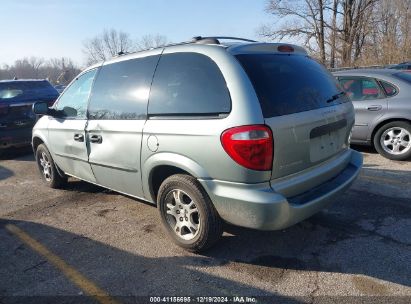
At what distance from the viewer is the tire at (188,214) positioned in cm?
320

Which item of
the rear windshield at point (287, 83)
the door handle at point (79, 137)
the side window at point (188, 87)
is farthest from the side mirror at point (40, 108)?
the rear windshield at point (287, 83)

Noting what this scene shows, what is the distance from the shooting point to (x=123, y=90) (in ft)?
13.0

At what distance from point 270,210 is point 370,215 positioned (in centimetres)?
182

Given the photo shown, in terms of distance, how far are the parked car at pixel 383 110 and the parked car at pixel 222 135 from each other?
8.78 ft

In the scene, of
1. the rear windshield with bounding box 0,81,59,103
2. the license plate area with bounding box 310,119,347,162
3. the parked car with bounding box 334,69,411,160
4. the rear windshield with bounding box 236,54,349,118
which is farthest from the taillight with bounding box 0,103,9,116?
the license plate area with bounding box 310,119,347,162

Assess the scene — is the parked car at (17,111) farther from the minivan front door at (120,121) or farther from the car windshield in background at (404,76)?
the car windshield in background at (404,76)

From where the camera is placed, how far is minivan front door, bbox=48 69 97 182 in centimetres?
454

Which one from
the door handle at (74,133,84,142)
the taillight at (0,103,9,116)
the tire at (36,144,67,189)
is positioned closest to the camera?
the door handle at (74,133,84,142)

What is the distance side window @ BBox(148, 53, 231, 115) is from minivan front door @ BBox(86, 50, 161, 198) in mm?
163

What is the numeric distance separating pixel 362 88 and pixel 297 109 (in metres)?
4.20

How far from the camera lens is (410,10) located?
32.5 m

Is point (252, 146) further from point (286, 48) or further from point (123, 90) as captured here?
point (123, 90)

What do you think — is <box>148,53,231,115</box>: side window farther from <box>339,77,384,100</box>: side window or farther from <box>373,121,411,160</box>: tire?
<box>373,121,411,160</box>: tire

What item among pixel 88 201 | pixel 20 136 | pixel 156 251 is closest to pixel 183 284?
pixel 156 251
